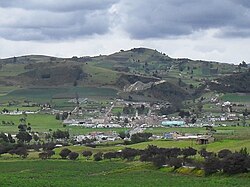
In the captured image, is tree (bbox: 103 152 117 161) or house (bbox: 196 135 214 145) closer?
tree (bbox: 103 152 117 161)

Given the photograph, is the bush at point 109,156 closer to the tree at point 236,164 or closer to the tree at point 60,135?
the tree at point 236,164

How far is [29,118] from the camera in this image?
18975cm

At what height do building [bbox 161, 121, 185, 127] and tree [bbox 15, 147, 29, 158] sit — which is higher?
building [bbox 161, 121, 185, 127]

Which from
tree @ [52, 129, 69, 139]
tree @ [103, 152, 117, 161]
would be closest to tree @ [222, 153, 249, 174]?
tree @ [103, 152, 117, 161]

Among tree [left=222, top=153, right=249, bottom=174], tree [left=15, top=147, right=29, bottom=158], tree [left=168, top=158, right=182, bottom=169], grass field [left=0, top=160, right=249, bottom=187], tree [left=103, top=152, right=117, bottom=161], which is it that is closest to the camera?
grass field [left=0, top=160, right=249, bottom=187]

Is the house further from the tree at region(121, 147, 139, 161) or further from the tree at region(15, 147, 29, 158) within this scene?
the tree at region(15, 147, 29, 158)

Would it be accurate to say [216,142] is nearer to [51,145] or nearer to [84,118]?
[51,145]

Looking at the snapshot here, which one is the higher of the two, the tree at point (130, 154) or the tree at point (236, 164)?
the tree at point (236, 164)

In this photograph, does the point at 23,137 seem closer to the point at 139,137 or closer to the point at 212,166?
the point at 139,137

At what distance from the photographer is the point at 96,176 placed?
69.1 meters

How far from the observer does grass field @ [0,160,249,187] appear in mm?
52781

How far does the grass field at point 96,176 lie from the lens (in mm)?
52781

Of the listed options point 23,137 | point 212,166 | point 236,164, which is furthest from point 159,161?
point 23,137

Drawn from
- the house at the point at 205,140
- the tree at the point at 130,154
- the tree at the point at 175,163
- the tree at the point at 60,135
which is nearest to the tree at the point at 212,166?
the tree at the point at 175,163
